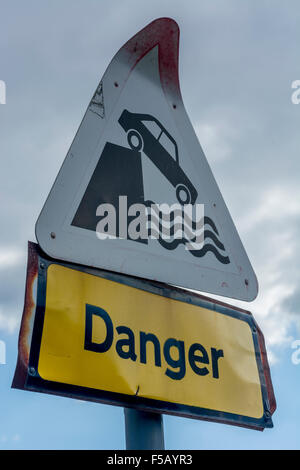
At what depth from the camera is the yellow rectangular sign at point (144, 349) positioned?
4.09ft

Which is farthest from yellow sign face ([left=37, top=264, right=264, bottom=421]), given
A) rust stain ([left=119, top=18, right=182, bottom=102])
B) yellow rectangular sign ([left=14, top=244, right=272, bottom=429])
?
rust stain ([left=119, top=18, right=182, bottom=102])

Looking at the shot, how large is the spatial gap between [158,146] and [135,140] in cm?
10

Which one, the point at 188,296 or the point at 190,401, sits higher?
the point at 188,296

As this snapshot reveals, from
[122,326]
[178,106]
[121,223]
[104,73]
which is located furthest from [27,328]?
[178,106]

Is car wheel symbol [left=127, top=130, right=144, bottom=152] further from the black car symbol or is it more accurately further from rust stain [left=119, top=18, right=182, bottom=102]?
rust stain [left=119, top=18, right=182, bottom=102]

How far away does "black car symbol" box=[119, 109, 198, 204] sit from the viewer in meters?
1.70

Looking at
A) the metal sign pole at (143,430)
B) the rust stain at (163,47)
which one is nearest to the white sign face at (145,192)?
the rust stain at (163,47)

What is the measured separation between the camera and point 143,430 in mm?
1342

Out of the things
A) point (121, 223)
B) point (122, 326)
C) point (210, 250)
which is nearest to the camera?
point (122, 326)

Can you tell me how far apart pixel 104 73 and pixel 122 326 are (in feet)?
2.61

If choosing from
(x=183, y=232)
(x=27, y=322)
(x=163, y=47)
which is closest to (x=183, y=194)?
(x=183, y=232)

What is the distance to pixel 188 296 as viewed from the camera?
5.29ft

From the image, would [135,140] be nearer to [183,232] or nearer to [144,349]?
[183,232]
